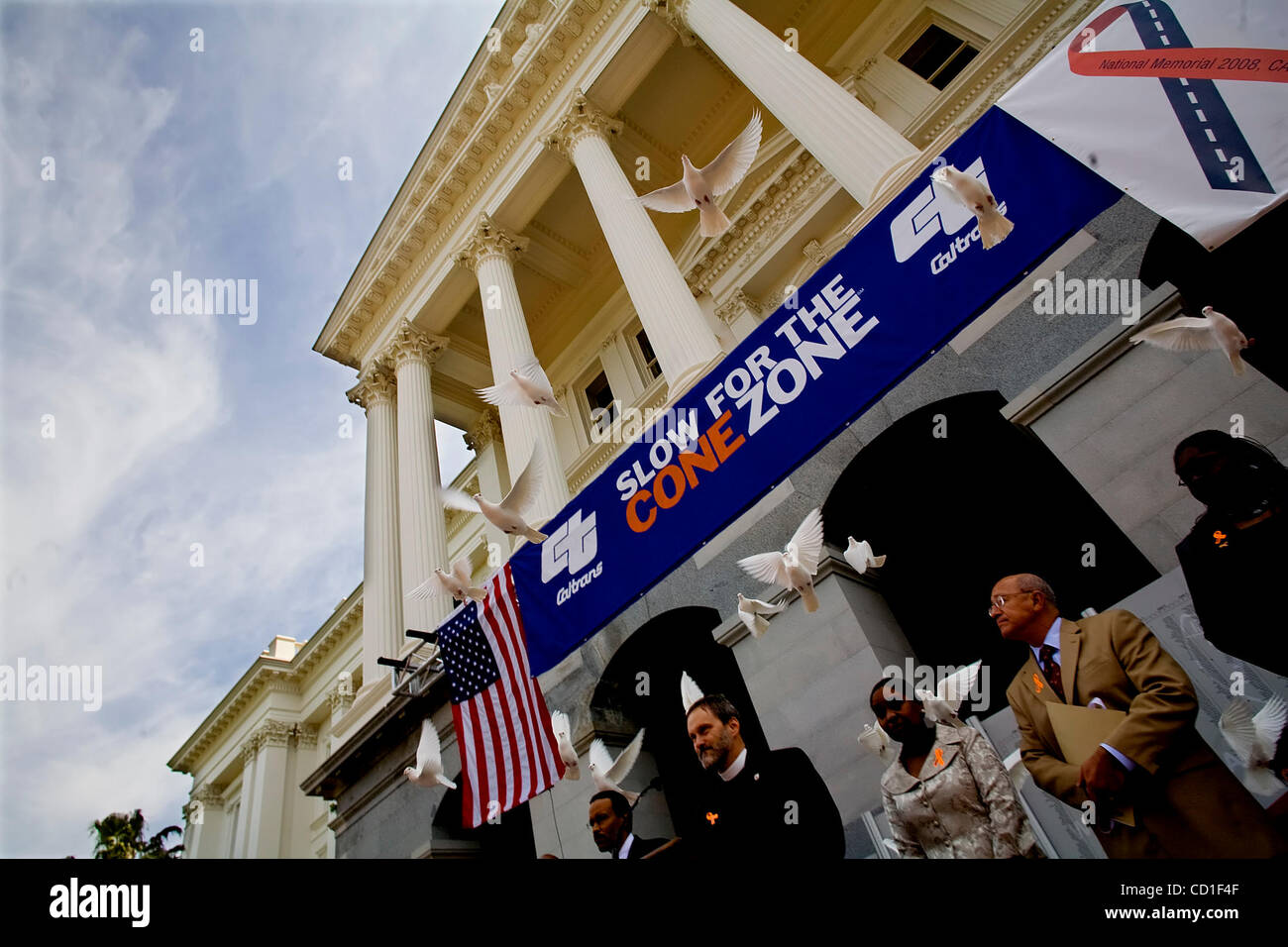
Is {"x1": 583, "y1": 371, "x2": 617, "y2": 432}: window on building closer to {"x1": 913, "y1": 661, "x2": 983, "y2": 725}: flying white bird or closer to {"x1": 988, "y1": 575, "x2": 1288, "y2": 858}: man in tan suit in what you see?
{"x1": 913, "y1": 661, "x2": 983, "y2": 725}: flying white bird

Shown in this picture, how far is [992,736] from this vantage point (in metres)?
6.38

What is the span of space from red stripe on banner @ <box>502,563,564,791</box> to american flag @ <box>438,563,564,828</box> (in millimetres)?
10

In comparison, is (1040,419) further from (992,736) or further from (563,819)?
(563,819)

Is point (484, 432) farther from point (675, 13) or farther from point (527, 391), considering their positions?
point (527, 391)

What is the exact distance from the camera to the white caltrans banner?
4078mm

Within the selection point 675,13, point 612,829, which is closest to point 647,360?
point 675,13

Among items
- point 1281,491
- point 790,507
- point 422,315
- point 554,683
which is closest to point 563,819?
point 554,683

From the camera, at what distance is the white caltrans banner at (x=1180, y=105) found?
4.08 metres

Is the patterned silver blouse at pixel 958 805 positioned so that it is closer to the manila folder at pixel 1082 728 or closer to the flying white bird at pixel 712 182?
the manila folder at pixel 1082 728

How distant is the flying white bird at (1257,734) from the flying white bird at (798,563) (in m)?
2.80

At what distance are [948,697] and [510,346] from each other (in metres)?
12.5

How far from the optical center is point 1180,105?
4.44 meters

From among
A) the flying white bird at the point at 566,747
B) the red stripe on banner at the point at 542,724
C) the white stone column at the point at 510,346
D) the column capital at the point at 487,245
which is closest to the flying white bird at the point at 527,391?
the white stone column at the point at 510,346
